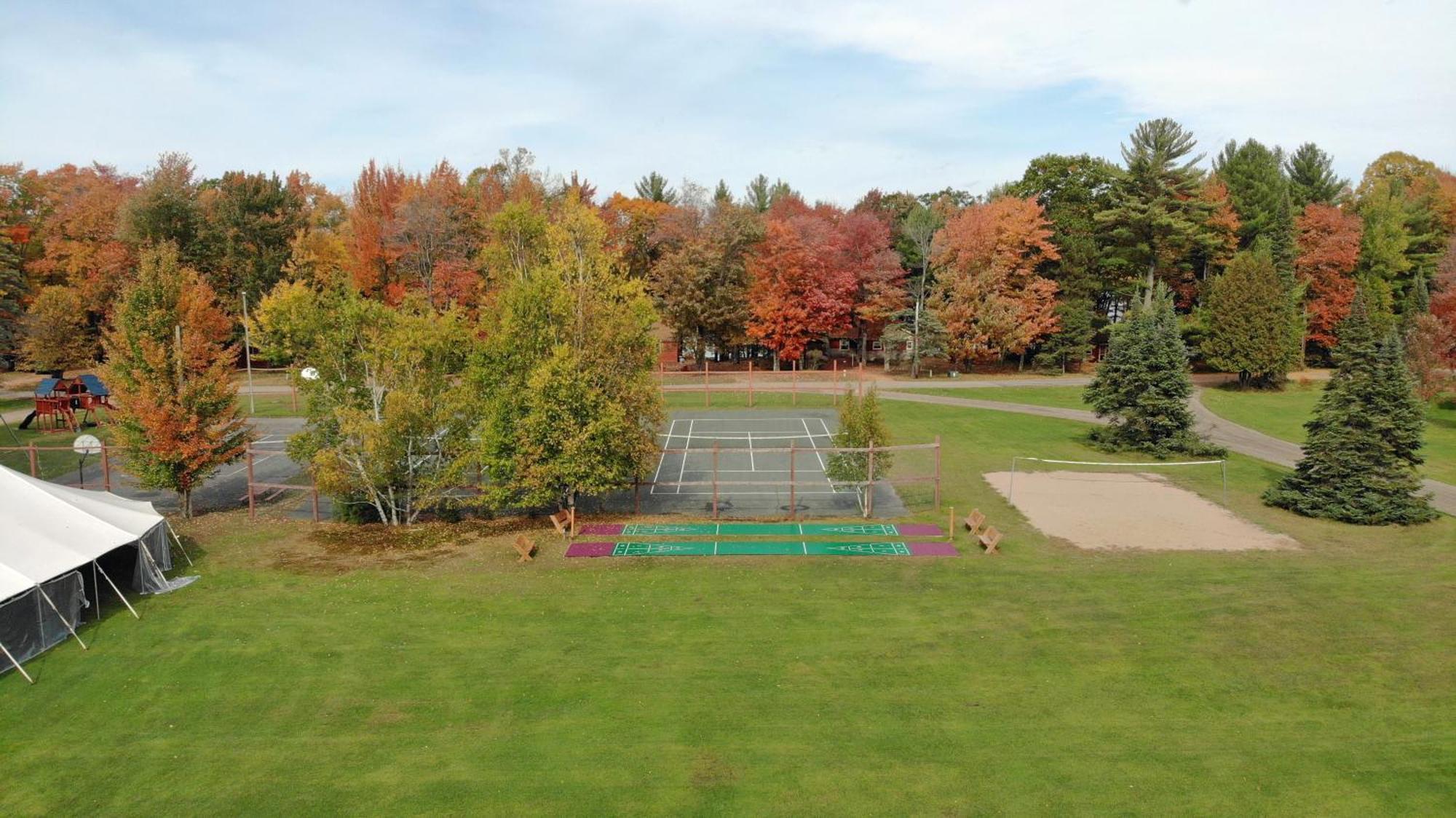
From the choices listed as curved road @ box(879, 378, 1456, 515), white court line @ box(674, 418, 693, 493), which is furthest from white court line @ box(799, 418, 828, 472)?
curved road @ box(879, 378, 1456, 515)

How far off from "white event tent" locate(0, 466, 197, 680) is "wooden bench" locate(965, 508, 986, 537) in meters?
18.4

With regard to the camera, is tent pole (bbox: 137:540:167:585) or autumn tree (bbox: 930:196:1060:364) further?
autumn tree (bbox: 930:196:1060:364)

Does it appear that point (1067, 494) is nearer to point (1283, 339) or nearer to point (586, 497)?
point (586, 497)

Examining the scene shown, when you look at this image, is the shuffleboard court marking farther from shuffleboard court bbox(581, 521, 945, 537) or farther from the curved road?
the curved road

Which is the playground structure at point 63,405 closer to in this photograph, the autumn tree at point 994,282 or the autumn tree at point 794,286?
the autumn tree at point 794,286

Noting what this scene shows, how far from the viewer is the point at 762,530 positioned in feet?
76.0

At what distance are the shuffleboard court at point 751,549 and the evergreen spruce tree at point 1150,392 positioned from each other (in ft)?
52.9

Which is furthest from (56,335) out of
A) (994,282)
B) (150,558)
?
(994,282)

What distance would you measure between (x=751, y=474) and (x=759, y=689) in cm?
1584

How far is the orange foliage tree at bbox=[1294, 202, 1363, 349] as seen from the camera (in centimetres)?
5838

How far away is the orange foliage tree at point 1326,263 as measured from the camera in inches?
2298

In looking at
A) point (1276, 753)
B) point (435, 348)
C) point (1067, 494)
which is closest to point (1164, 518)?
point (1067, 494)

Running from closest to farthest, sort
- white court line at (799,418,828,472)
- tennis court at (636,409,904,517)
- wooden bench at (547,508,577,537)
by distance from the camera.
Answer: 1. wooden bench at (547,508,577,537)
2. tennis court at (636,409,904,517)
3. white court line at (799,418,828,472)

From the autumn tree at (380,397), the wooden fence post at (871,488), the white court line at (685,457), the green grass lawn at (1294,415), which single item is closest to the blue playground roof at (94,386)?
the autumn tree at (380,397)
